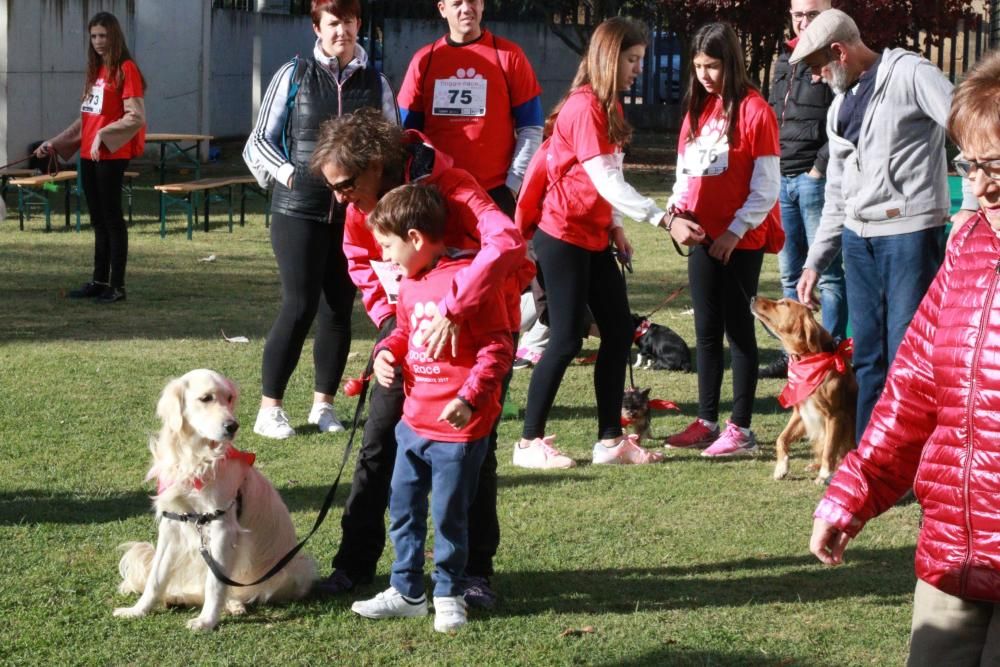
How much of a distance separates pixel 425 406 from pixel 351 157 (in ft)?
2.61

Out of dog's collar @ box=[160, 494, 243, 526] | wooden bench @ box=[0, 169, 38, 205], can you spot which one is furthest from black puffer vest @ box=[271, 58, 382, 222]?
wooden bench @ box=[0, 169, 38, 205]

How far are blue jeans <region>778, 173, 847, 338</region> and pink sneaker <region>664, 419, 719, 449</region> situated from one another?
5.69 ft

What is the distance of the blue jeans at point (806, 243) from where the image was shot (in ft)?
28.7

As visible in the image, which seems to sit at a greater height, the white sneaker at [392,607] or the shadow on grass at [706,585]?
the white sneaker at [392,607]

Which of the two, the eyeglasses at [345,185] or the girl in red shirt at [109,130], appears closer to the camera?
the eyeglasses at [345,185]

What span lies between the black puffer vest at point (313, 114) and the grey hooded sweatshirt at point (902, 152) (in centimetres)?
236

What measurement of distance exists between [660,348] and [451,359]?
5.06m

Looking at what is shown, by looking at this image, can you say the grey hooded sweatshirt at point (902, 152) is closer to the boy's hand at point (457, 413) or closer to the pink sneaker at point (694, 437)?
the pink sneaker at point (694, 437)

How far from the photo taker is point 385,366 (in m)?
4.36

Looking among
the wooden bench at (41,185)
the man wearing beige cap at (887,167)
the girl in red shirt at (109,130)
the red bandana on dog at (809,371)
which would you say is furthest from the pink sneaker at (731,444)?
the wooden bench at (41,185)

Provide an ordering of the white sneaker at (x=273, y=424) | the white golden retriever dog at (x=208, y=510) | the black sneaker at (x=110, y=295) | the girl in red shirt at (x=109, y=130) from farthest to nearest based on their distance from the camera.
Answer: the black sneaker at (x=110, y=295), the girl in red shirt at (x=109, y=130), the white sneaker at (x=273, y=424), the white golden retriever dog at (x=208, y=510)

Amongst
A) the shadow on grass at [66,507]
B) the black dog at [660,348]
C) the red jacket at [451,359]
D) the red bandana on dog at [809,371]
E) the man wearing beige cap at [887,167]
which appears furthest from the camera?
the black dog at [660,348]

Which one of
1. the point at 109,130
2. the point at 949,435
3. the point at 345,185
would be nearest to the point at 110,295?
the point at 109,130

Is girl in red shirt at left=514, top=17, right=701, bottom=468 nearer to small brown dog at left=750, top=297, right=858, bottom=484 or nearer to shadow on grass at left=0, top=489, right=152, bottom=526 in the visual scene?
small brown dog at left=750, top=297, right=858, bottom=484
